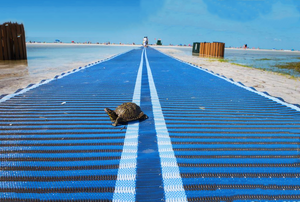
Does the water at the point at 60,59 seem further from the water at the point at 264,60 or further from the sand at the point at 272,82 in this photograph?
the water at the point at 264,60

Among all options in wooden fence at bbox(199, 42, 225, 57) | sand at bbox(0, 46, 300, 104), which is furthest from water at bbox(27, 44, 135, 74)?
wooden fence at bbox(199, 42, 225, 57)

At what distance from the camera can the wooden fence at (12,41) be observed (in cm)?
1636

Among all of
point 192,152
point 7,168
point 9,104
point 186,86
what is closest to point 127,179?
point 192,152

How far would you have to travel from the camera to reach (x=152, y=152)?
7.90 ft

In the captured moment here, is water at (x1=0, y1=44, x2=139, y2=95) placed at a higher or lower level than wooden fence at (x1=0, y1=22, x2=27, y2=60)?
lower

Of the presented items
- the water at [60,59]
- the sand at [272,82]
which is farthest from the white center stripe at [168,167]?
the water at [60,59]

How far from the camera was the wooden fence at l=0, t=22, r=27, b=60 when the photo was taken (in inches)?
644

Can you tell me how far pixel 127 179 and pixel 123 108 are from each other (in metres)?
1.44

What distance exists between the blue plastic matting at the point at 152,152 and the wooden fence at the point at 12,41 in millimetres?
15290

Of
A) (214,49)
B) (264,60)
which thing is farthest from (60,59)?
(264,60)

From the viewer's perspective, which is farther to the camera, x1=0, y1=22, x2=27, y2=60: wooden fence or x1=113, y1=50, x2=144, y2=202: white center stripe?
x1=0, y1=22, x2=27, y2=60: wooden fence

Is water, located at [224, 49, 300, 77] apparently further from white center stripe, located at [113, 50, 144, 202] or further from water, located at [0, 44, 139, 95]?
water, located at [0, 44, 139, 95]

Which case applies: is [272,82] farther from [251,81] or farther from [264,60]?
[264,60]

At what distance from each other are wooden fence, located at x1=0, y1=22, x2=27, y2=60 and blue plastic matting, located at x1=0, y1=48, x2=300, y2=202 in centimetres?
1529
